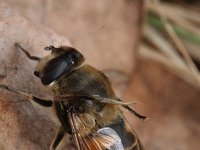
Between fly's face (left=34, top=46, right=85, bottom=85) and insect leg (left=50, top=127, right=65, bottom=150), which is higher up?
fly's face (left=34, top=46, right=85, bottom=85)

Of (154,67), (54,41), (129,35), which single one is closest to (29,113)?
(54,41)

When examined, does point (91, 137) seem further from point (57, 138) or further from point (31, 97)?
point (31, 97)

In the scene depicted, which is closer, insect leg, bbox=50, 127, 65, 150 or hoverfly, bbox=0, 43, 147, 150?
hoverfly, bbox=0, 43, 147, 150

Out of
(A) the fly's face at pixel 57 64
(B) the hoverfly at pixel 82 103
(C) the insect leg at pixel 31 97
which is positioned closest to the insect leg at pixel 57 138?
(B) the hoverfly at pixel 82 103

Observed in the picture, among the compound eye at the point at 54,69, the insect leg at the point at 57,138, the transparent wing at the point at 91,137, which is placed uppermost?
the compound eye at the point at 54,69

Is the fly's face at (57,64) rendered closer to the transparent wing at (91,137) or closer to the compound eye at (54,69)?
the compound eye at (54,69)

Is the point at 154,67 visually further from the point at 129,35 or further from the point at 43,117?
the point at 43,117

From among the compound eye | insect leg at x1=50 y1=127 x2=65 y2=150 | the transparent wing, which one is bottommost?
insect leg at x1=50 y1=127 x2=65 y2=150

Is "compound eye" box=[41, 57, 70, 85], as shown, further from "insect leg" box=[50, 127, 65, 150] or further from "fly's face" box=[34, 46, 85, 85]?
"insect leg" box=[50, 127, 65, 150]

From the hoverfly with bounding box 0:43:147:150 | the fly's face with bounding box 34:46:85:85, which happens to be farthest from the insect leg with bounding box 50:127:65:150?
the fly's face with bounding box 34:46:85:85
